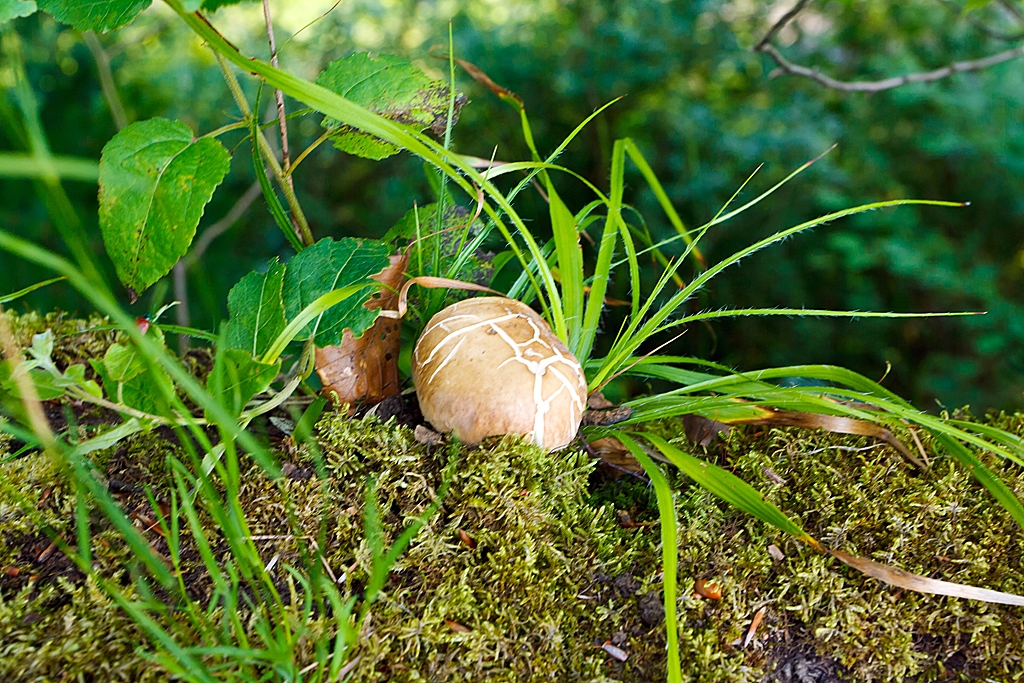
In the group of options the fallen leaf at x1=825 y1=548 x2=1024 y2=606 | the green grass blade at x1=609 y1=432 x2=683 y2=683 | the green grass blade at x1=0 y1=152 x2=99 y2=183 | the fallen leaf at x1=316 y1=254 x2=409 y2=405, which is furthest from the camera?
the fallen leaf at x1=316 y1=254 x2=409 y2=405

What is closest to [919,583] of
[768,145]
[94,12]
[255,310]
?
[255,310]

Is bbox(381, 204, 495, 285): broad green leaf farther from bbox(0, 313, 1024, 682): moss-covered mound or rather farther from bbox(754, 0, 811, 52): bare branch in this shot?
bbox(754, 0, 811, 52): bare branch

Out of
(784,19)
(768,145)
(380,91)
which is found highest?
(380,91)

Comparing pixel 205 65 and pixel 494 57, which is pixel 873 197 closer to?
pixel 494 57

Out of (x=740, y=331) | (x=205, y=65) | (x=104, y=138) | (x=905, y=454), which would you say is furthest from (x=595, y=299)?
(x=205, y=65)

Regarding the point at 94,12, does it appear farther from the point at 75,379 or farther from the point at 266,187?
the point at 75,379

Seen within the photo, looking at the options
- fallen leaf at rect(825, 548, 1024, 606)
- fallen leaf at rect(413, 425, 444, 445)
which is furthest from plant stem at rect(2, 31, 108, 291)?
fallen leaf at rect(825, 548, 1024, 606)

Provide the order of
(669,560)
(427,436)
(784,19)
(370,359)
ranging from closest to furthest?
(669,560) < (427,436) < (370,359) < (784,19)

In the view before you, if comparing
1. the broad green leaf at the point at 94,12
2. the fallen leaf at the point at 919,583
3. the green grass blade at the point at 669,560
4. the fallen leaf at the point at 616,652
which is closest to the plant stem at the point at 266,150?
the broad green leaf at the point at 94,12
